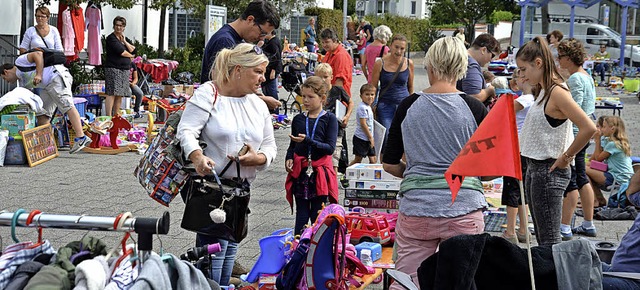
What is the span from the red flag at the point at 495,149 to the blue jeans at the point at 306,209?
3045 mm

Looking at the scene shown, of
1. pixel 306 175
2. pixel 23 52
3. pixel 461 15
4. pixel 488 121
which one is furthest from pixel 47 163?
pixel 461 15

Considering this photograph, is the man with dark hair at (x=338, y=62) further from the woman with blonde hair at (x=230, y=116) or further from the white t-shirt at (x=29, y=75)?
the woman with blonde hair at (x=230, y=116)

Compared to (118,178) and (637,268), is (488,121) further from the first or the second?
(118,178)

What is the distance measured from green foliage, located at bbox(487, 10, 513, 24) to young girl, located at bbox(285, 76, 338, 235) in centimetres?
4801

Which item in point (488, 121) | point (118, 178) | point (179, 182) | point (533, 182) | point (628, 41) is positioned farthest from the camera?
point (628, 41)

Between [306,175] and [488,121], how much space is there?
3.15 m

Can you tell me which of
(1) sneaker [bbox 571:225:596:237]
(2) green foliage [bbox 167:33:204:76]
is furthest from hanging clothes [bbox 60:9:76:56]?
(1) sneaker [bbox 571:225:596:237]

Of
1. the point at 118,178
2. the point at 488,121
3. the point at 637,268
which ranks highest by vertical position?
the point at 488,121

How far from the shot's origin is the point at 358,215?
22.9 feet

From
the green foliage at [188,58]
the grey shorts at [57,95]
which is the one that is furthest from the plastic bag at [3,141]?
the green foliage at [188,58]

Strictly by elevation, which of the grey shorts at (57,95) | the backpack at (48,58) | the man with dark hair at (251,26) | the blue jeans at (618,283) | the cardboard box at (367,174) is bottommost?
the cardboard box at (367,174)

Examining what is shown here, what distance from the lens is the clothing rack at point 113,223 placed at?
10.8ft

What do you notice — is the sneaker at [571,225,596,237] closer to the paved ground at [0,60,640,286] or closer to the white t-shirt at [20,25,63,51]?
the paved ground at [0,60,640,286]

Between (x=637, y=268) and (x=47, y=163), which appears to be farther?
(x=47, y=163)
